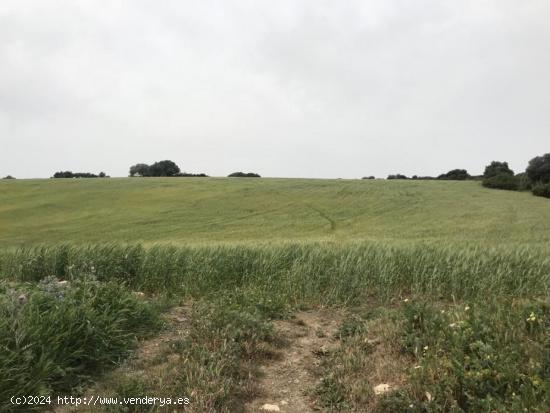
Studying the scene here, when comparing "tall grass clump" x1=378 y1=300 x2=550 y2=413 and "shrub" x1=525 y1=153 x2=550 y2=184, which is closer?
"tall grass clump" x1=378 y1=300 x2=550 y2=413

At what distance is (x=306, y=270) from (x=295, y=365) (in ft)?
12.5

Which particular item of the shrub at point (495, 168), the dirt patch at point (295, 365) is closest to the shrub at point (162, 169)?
the shrub at point (495, 168)

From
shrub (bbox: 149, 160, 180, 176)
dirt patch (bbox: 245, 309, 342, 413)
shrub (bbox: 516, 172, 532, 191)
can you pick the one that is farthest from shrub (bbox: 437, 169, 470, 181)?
dirt patch (bbox: 245, 309, 342, 413)

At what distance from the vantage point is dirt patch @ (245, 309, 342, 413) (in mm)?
4023

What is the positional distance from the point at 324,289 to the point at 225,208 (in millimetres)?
25710

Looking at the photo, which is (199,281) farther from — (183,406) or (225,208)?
(225,208)

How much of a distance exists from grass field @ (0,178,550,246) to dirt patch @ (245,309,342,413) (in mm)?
13882

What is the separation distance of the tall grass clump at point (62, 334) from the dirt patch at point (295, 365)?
159cm

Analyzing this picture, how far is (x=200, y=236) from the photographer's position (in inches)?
928

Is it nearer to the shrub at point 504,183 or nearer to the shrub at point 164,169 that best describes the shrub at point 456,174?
the shrub at point 504,183

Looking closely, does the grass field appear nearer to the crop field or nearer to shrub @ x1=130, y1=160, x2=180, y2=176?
the crop field

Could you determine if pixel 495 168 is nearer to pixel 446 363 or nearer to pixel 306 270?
pixel 306 270

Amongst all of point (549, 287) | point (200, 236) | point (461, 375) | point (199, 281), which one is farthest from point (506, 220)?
point (461, 375)

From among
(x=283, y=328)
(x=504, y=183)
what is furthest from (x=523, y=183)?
(x=283, y=328)
